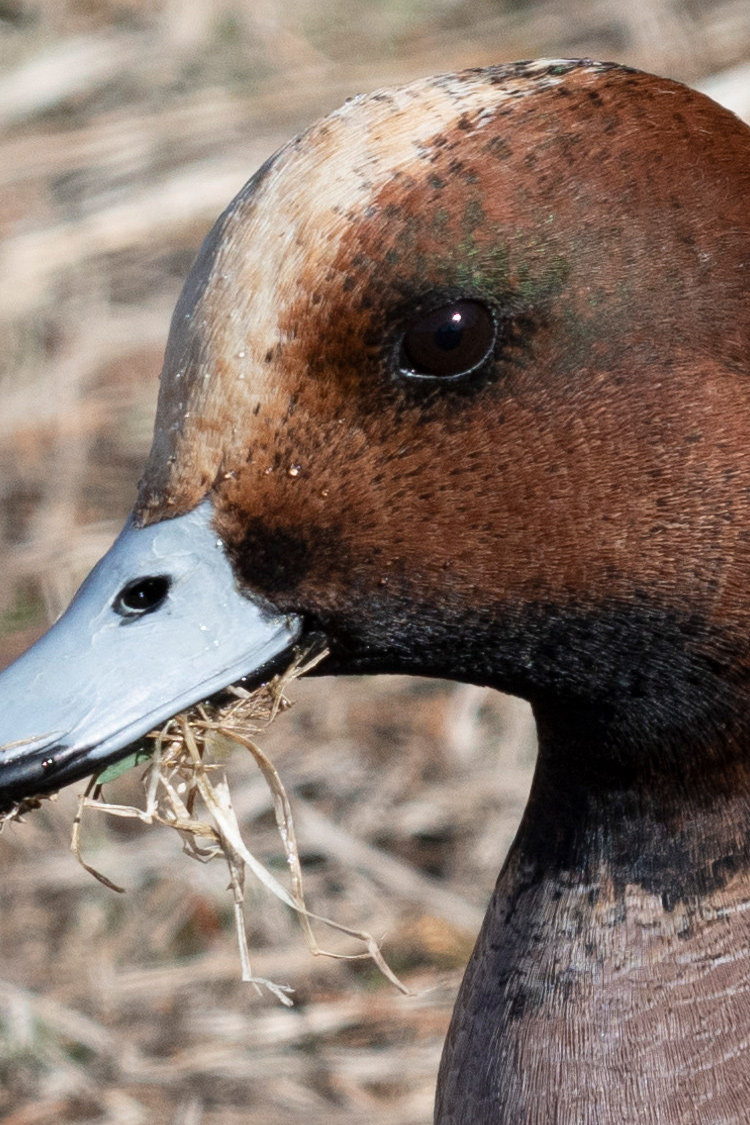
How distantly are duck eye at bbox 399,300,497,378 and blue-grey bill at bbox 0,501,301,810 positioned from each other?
0.23 m

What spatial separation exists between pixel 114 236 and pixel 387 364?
327 cm

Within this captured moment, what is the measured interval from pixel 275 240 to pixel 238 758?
6.76 feet

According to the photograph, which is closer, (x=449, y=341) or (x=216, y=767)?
(x=449, y=341)

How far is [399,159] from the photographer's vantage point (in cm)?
132

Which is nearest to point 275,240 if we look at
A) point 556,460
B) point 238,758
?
point 556,460

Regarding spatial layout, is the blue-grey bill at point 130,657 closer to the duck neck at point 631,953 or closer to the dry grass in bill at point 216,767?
the dry grass in bill at point 216,767

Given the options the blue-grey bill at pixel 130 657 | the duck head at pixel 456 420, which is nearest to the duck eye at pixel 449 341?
the duck head at pixel 456 420

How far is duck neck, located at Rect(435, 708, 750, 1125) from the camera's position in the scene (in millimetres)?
1474

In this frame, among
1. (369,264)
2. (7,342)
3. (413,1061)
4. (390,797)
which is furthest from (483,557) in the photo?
(7,342)

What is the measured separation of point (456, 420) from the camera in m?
1.37

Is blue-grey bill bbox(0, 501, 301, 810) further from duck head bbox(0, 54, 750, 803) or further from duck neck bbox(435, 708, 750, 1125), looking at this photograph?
duck neck bbox(435, 708, 750, 1125)

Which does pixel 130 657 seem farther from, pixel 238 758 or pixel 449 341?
pixel 238 758

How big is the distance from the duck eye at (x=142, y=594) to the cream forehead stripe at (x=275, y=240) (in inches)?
2.8

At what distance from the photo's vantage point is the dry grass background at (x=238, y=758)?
109 inches
